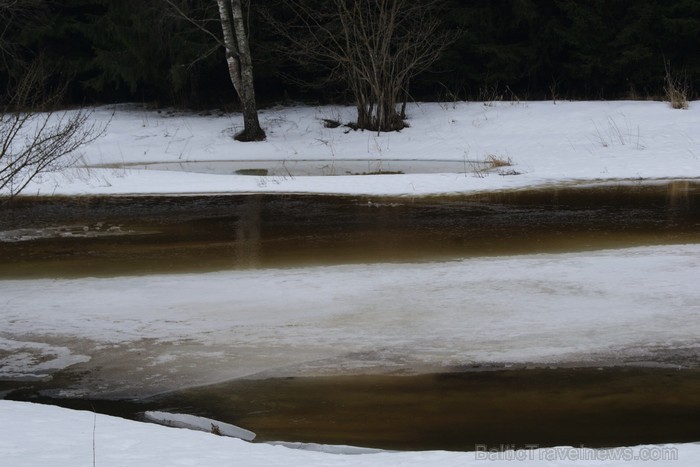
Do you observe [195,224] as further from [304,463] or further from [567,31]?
[567,31]

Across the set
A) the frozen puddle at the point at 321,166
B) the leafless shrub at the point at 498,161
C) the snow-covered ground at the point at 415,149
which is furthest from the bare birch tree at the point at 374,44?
the leafless shrub at the point at 498,161

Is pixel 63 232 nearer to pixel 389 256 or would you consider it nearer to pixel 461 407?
pixel 389 256

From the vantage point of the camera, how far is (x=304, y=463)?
14.6ft

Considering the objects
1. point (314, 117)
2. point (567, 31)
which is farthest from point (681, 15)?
point (314, 117)

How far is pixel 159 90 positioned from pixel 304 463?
25.4 metres

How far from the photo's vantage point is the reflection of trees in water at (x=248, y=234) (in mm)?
10461

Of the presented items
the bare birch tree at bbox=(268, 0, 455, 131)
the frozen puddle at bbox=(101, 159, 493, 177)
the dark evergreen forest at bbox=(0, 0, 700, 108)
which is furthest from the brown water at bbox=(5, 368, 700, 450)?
the dark evergreen forest at bbox=(0, 0, 700, 108)

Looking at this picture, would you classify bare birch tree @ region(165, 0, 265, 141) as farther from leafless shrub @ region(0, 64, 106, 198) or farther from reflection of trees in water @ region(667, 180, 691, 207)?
reflection of trees in water @ region(667, 180, 691, 207)

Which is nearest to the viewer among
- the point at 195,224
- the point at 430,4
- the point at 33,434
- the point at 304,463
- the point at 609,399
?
the point at 304,463

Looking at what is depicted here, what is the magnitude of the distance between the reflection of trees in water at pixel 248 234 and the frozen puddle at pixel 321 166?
322 cm

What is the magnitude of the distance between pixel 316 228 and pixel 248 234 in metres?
0.94

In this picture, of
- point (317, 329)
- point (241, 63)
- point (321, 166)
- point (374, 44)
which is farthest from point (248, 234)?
point (374, 44)

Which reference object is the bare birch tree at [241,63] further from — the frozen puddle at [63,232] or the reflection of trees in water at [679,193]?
the reflection of trees in water at [679,193]

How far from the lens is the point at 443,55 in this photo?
26141 mm
